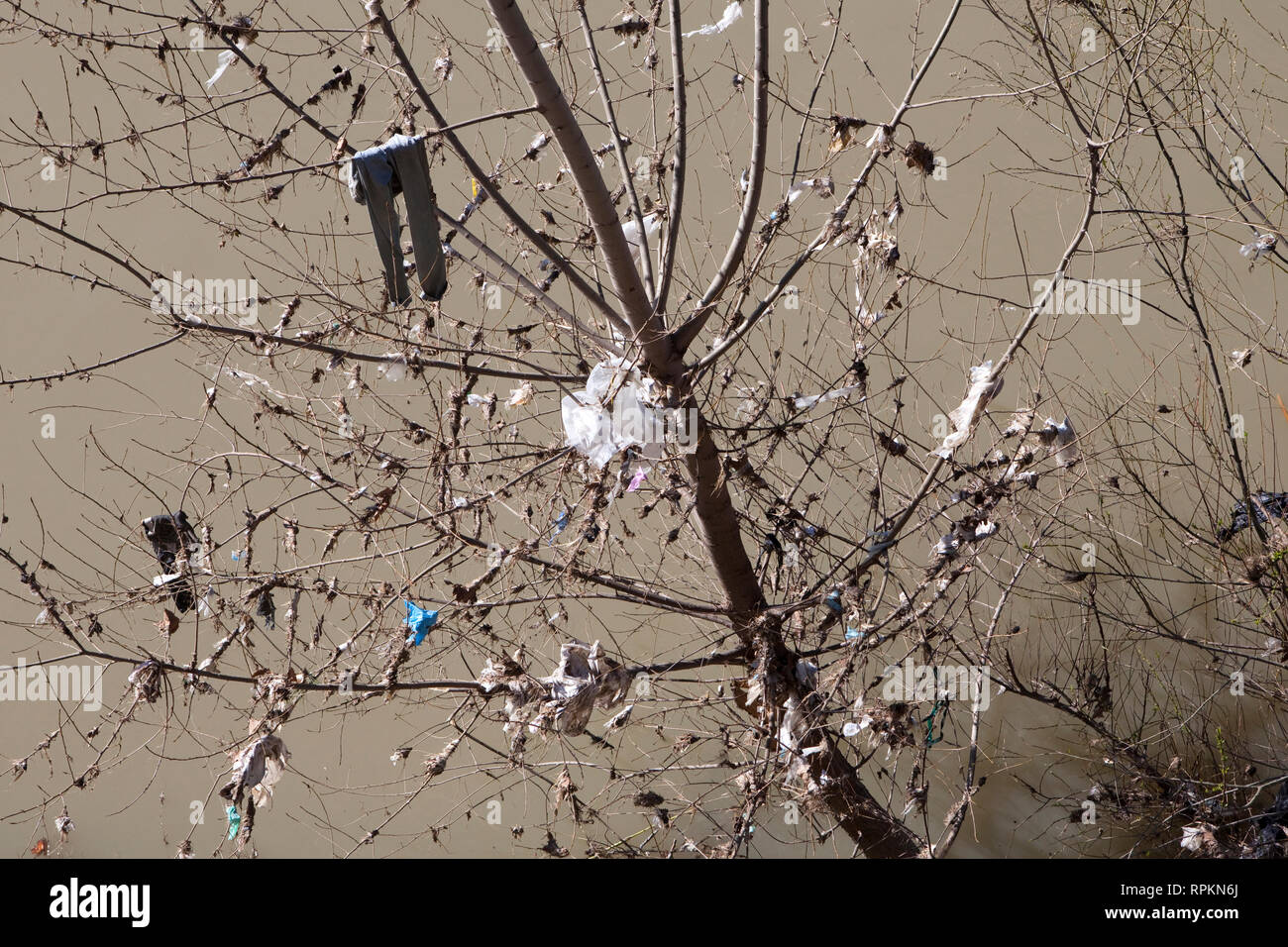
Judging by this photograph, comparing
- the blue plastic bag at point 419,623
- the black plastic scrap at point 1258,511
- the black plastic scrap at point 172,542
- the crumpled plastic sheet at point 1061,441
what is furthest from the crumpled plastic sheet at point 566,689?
the black plastic scrap at point 1258,511

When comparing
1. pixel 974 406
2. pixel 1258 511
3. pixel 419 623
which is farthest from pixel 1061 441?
pixel 419 623

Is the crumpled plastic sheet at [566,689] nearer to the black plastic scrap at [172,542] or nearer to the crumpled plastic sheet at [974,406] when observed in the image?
the black plastic scrap at [172,542]

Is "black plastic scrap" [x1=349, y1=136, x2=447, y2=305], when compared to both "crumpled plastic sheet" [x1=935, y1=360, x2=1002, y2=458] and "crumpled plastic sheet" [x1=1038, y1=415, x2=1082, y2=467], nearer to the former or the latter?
"crumpled plastic sheet" [x1=935, y1=360, x2=1002, y2=458]

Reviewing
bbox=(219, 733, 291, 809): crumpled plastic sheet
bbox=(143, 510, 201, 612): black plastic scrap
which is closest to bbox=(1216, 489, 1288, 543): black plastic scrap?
→ bbox=(219, 733, 291, 809): crumpled plastic sheet

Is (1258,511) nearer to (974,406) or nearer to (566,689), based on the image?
(974,406)

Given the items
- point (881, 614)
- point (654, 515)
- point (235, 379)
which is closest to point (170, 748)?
point (235, 379)

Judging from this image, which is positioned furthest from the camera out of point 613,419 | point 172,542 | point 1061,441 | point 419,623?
point 172,542
